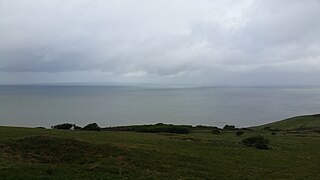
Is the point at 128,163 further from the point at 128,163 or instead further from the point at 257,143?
the point at 257,143

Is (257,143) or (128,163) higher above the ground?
(128,163)

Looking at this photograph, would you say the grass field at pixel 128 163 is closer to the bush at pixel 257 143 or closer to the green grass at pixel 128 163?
the green grass at pixel 128 163

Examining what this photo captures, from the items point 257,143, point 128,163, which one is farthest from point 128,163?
point 257,143

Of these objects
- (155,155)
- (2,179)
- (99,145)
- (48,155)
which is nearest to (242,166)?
(155,155)

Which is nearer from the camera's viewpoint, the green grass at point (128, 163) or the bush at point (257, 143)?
the green grass at point (128, 163)

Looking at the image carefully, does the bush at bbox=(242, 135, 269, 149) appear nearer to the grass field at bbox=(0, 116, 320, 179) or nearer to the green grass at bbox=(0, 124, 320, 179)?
the grass field at bbox=(0, 116, 320, 179)

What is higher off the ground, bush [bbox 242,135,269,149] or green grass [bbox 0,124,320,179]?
green grass [bbox 0,124,320,179]

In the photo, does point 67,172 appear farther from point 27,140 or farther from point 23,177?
point 27,140

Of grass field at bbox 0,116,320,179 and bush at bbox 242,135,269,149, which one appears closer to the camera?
grass field at bbox 0,116,320,179

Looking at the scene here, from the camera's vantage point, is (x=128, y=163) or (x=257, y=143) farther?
(x=257, y=143)

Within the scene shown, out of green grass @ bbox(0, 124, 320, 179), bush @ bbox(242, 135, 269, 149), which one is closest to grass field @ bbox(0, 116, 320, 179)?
green grass @ bbox(0, 124, 320, 179)

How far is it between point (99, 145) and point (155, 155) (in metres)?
5.15

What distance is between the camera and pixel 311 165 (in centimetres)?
3097

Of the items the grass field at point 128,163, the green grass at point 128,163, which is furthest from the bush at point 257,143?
Answer: the green grass at point 128,163
